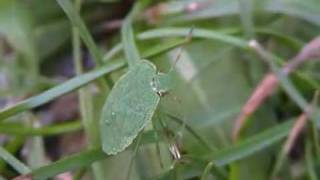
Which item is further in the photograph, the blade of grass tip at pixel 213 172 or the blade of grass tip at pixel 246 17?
the blade of grass tip at pixel 246 17

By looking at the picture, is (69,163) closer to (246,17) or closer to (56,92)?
(56,92)

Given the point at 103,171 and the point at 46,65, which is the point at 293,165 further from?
the point at 46,65

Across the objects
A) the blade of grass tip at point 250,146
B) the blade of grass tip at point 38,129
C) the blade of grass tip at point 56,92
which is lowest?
the blade of grass tip at point 250,146

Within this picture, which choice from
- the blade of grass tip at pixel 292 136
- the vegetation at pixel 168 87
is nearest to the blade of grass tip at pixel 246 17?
the vegetation at pixel 168 87

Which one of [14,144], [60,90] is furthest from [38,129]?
[60,90]

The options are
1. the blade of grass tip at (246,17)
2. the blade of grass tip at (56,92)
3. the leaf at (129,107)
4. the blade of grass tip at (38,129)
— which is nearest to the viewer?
the leaf at (129,107)

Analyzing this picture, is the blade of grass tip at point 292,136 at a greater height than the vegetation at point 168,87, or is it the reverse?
the vegetation at point 168,87

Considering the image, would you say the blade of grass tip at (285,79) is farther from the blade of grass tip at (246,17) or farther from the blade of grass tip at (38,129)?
the blade of grass tip at (38,129)
